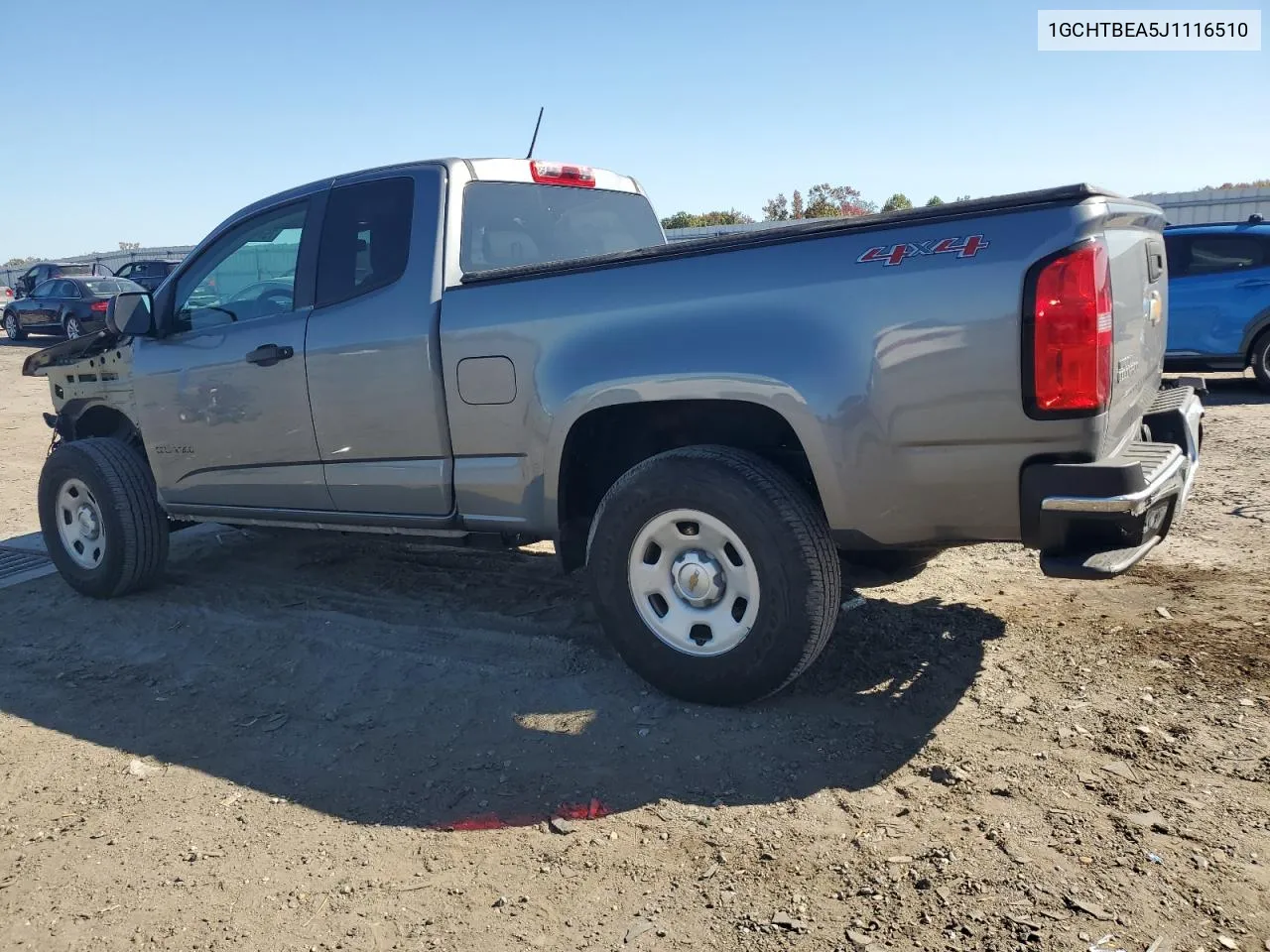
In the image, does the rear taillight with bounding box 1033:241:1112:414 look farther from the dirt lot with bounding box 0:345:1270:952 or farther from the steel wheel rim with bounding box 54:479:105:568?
the steel wheel rim with bounding box 54:479:105:568

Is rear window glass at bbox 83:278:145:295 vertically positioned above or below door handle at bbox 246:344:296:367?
above

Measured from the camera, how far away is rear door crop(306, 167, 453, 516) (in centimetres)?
416

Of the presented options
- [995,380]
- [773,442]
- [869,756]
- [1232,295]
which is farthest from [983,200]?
[1232,295]

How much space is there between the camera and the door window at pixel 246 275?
479cm

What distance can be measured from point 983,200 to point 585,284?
1.41m

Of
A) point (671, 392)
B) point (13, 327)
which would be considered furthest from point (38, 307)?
point (671, 392)

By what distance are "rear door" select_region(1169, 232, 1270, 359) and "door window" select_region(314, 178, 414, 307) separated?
8.68m

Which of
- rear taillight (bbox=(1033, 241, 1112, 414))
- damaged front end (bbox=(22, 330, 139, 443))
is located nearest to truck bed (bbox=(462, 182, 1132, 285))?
rear taillight (bbox=(1033, 241, 1112, 414))

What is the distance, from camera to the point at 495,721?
374 centimetres

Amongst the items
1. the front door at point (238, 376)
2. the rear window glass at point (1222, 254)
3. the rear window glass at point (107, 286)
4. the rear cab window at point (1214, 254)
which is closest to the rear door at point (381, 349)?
the front door at point (238, 376)

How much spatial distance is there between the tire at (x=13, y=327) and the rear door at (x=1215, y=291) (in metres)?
23.8

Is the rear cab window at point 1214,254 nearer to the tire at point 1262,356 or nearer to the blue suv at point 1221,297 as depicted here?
the blue suv at point 1221,297

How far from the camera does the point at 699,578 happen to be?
3588mm

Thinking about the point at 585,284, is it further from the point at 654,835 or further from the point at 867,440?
the point at 654,835
